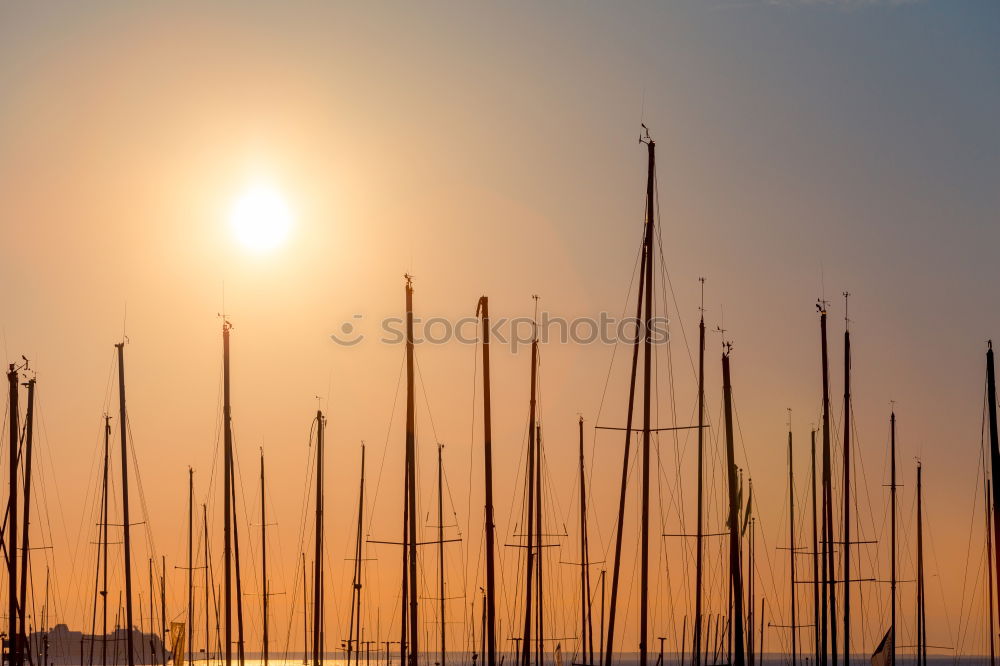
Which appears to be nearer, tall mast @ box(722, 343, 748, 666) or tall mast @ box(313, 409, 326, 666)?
tall mast @ box(722, 343, 748, 666)

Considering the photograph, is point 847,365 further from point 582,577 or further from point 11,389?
point 11,389

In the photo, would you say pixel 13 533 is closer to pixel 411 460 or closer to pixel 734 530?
pixel 411 460

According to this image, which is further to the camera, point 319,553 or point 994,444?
point 319,553

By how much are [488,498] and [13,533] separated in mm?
12421

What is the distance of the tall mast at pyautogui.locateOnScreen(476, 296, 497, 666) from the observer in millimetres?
33188

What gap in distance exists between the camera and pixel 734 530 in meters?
34.2

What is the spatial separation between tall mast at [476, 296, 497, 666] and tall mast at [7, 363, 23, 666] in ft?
39.6

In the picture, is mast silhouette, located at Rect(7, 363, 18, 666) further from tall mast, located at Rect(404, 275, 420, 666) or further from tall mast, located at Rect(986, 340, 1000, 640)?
tall mast, located at Rect(986, 340, 1000, 640)

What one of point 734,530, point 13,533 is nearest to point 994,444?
point 734,530

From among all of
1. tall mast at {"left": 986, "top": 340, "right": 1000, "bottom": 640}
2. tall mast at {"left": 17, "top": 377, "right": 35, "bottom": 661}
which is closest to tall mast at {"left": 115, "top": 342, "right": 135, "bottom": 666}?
tall mast at {"left": 17, "top": 377, "right": 35, "bottom": 661}

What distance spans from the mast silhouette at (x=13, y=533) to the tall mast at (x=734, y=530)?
17.7 metres

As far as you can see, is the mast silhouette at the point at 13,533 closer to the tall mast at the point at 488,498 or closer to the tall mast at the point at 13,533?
the tall mast at the point at 13,533

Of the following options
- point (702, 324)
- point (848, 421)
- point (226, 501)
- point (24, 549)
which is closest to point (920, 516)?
point (848, 421)

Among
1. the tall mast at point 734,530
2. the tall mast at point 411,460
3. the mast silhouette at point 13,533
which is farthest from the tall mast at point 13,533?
the tall mast at point 734,530
